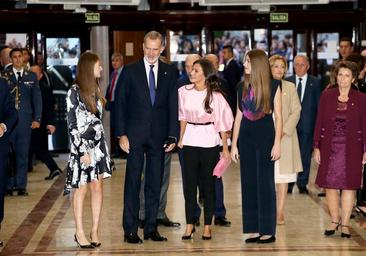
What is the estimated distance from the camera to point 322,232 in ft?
25.9

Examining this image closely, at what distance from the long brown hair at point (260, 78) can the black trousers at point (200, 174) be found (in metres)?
0.58

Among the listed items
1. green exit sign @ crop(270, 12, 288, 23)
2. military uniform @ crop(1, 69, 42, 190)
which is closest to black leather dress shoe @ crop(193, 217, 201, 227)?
military uniform @ crop(1, 69, 42, 190)

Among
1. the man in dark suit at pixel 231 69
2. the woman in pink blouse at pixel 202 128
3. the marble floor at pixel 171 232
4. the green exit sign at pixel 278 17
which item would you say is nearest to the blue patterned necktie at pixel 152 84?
the woman in pink blouse at pixel 202 128

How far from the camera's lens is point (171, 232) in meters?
7.96

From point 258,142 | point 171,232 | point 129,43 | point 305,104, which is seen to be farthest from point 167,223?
point 129,43

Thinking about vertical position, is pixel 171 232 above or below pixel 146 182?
below

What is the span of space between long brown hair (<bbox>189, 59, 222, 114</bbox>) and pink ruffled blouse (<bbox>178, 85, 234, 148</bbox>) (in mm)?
32

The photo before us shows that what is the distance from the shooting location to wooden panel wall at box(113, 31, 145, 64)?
14820 millimetres

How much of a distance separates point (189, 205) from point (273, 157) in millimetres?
830

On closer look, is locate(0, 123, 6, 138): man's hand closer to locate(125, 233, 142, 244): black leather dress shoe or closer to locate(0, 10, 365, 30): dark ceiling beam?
locate(125, 233, 142, 244): black leather dress shoe

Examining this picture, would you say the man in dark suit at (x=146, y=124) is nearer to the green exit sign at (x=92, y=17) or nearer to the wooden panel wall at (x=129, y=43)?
the green exit sign at (x=92, y=17)

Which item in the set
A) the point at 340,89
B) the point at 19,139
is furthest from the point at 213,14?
the point at 340,89

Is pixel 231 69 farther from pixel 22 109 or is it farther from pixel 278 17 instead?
pixel 22 109

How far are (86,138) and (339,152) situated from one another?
7.13 ft
